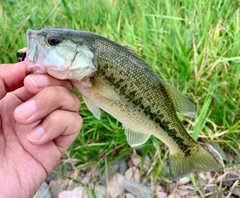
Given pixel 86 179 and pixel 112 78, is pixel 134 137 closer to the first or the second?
pixel 112 78

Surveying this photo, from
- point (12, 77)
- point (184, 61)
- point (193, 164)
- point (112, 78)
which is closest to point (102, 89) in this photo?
point (112, 78)

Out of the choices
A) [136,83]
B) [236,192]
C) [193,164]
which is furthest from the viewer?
[236,192]

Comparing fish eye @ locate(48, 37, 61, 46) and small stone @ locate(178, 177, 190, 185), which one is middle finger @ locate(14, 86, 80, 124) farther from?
small stone @ locate(178, 177, 190, 185)

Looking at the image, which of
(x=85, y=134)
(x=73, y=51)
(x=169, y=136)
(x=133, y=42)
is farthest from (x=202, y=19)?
(x=73, y=51)

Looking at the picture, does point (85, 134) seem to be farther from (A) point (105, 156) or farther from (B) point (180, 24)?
(B) point (180, 24)

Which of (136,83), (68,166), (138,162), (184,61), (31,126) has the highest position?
(136,83)
